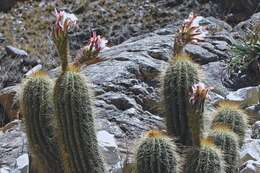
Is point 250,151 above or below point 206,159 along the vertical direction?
below

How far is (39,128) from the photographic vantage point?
4281 millimetres

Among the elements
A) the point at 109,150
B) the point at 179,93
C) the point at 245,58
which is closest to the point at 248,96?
the point at 245,58

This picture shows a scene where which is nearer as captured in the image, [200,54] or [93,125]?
[93,125]

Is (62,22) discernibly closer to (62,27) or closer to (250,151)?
(62,27)

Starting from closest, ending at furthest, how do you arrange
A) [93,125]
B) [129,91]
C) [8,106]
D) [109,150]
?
[93,125]
[109,150]
[129,91]
[8,106]

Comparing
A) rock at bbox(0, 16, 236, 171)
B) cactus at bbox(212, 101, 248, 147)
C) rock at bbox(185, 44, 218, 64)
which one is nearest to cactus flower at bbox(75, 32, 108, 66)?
rock at bbox(0, 16, 236, 171)

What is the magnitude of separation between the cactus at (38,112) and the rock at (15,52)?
5.90m

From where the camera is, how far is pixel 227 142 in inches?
172

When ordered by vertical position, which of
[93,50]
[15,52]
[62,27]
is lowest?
[15,52]

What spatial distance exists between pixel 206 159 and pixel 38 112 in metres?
1.08

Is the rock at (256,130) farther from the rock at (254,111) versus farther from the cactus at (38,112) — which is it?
the cactus at (38,112)

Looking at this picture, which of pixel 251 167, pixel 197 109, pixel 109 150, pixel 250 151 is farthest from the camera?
pixel 250 151

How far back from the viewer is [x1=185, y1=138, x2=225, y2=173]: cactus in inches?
156

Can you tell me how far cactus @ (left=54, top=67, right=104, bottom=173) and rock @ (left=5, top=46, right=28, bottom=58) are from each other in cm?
613
